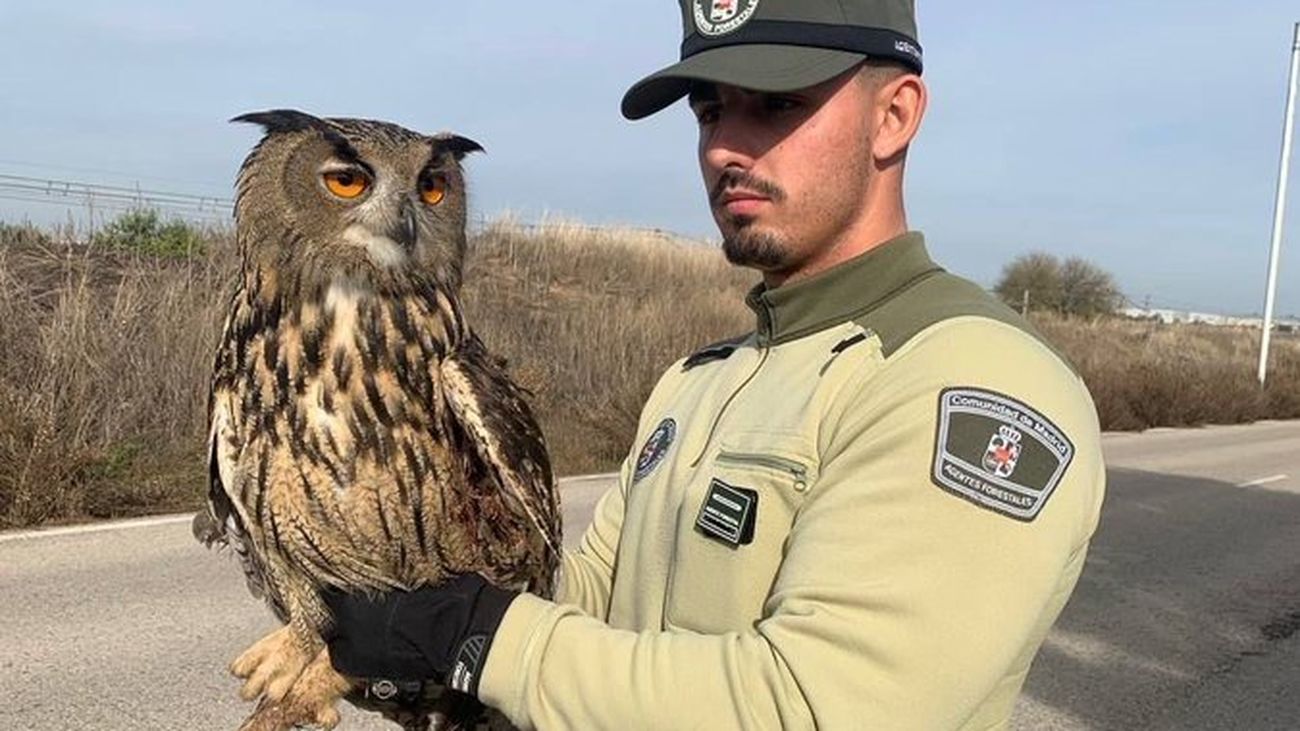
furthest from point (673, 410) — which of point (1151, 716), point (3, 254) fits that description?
point (3, 254)

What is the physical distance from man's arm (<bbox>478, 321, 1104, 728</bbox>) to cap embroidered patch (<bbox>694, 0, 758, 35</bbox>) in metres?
0.60

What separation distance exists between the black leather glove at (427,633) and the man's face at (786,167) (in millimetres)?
693

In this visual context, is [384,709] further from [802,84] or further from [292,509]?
[802,84]

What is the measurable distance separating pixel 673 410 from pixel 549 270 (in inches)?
788

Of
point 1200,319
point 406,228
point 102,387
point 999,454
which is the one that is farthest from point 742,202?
point 1200,319

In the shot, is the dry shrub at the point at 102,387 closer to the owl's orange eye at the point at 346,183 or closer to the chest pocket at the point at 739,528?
the owl's orange eye at the point at 346,183

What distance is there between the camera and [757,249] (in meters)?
1.92

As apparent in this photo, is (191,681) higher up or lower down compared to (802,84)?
lower down

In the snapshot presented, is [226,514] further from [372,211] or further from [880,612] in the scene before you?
[880,612]

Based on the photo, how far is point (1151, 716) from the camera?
524 cm

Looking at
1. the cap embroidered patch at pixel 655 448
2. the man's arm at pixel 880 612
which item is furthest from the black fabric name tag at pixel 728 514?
the cap embroidered patch at pixel 655 448

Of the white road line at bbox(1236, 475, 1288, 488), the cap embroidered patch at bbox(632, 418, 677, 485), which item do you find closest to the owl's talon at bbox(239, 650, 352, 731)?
the cap embroidered patch at bbox(632, 418, 677, 485)

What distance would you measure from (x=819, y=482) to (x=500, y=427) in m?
0.97

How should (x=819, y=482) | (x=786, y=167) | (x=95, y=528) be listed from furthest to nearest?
(x=95, y=528)
(x=786, y=167)
(x=819, y=482)
